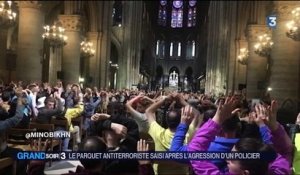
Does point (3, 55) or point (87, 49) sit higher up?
point (87, 49)

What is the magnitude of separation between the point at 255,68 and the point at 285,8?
8.85 m

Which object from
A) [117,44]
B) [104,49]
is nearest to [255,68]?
[104,49]

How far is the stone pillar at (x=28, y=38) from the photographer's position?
61.3ft

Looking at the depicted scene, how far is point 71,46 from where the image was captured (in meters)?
25.3

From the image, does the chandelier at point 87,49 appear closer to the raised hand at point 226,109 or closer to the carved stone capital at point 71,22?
→ the carved stone capital at point 71,22

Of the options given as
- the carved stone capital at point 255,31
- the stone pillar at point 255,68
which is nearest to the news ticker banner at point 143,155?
the stone pillar at point 255,68

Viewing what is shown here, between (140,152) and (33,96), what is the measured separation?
890 cm

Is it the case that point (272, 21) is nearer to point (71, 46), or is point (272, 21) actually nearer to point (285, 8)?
point (285, 8)

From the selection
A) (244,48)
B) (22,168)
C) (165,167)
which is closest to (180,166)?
(165,167)

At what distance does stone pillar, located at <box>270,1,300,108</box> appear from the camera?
1681 centimetres

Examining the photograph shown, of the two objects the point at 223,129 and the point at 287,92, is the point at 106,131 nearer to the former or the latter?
the point at 223,129

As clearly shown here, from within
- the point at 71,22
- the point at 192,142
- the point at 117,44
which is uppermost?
the point at 71,22

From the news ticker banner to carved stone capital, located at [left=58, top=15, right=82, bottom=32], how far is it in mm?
23157

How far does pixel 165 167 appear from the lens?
363 centimetres
